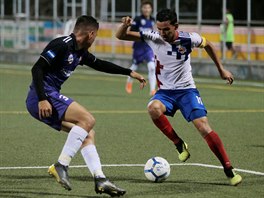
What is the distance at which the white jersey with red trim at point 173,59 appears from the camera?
1156cm

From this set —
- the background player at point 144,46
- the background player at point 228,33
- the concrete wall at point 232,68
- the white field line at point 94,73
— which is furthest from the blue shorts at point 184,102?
the background player at point 228,33

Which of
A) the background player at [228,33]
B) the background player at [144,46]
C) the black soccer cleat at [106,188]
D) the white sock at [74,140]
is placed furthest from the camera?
the background player at [228,33]

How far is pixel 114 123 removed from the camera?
1738 centimetres

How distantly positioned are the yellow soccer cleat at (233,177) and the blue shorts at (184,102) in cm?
78

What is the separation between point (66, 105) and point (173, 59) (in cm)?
207

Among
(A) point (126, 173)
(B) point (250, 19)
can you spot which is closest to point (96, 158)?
(A) point (126, 173)

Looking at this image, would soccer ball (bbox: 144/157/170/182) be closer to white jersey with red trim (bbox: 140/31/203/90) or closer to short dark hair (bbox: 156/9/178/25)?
white jersey with red trim (bbox: 140/31/203/90)

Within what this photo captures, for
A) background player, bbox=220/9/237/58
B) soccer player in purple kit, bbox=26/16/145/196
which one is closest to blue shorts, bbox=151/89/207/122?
soccer player in purple kit, bbox=26/16/145/196

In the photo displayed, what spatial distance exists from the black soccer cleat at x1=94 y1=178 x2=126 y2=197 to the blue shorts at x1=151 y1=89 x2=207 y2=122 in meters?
1.89

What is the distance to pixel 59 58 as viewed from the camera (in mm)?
9977

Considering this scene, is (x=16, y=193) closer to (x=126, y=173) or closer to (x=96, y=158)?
(x=96, y=158)

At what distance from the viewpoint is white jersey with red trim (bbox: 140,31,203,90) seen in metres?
11.6

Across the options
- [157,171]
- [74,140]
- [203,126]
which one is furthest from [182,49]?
[74,140]

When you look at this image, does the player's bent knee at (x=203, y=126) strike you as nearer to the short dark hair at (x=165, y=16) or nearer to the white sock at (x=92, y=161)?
the short dark hair at (x=165, y=16)
